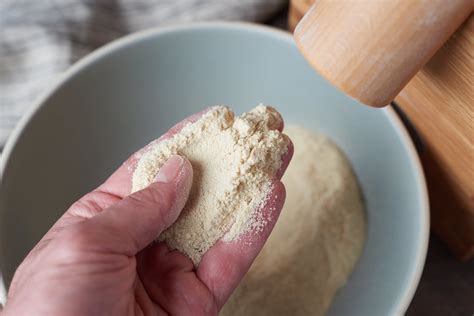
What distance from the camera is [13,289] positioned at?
494 millimetres

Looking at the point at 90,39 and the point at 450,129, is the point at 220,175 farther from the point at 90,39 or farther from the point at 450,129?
the point at 90,39

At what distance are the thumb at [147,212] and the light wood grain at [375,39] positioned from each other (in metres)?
0.19

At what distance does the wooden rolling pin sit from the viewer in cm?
50

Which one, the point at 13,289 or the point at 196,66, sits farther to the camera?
the point at 196,66

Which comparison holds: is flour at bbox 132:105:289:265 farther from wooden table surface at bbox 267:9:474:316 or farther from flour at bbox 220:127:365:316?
wooden table surface at bbox 267:9:474:316

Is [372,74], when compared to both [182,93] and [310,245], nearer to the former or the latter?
[310,245]

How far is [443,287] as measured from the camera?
2.54ft

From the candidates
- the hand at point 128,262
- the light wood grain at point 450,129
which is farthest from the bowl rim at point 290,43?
the hand at point 128,262

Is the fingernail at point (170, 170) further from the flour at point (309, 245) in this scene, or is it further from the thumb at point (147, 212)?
the flour at point (309, 245)

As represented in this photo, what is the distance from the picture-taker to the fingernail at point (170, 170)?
53 centimetres

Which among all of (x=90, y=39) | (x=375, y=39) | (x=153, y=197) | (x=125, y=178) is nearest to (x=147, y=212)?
(x=153, y=197)

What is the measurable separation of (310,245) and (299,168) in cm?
12

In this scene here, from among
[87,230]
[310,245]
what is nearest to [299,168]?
[310,245]

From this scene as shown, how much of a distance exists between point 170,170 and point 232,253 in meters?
0.11
